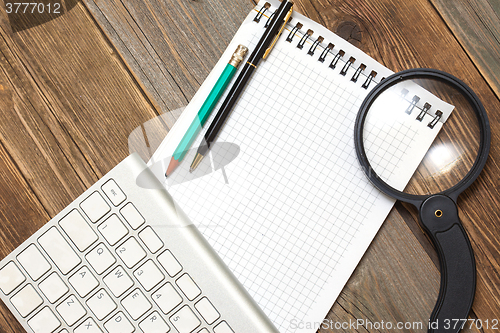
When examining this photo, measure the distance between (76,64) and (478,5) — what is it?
0.79 metres

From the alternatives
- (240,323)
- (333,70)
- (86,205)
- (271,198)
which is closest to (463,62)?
(333,70)

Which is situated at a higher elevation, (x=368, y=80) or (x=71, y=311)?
(x=368, y=80)

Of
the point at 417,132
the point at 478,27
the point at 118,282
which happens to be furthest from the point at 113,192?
the point at 478,27

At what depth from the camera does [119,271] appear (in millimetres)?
533

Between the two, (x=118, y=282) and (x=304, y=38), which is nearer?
(x=118, y=282)

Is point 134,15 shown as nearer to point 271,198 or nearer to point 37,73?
point 37,73

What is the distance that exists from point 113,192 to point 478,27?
29.3 inches

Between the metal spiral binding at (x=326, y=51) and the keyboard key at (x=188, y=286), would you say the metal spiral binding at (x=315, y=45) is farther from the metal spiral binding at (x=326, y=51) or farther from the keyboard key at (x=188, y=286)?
the keyboard key at (x=188, y=286)

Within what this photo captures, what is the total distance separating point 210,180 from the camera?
2.08ft

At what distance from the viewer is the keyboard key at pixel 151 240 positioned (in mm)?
531

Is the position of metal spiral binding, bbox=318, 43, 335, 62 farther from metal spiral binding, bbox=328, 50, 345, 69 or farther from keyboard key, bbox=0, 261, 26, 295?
keyboard key, bbox=0, 261, 26, 295

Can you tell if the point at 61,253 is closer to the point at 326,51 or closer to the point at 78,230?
the point at 78,230

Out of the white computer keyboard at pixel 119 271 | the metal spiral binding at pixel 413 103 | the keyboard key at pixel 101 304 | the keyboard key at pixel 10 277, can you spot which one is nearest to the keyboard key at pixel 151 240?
the white computer keyboard at pixel 119 271

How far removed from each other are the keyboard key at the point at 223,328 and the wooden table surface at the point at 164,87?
20 cm
